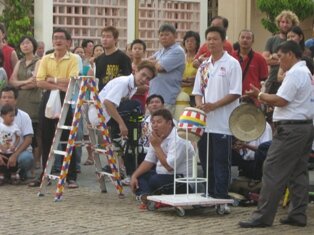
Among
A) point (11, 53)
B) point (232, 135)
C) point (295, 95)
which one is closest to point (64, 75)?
point (11, 53)

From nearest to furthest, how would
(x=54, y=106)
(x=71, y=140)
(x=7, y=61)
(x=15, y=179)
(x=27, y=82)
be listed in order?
(x=71, y=140) < (x=54, y=106) < (x=15, y=179) < (x=27, y=82) < (x=7, y=61)

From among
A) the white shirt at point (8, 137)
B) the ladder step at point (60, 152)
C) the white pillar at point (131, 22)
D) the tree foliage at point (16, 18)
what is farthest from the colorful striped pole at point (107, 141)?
the white pillar at point (131, 22)

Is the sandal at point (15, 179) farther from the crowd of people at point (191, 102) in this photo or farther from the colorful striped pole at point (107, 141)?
the colorful striped pole at point (107, 141)

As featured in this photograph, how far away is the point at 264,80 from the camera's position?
12977 millimetres

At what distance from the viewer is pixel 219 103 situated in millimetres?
10477

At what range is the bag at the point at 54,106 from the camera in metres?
12.5

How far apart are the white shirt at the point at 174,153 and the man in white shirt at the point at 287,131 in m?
1.44

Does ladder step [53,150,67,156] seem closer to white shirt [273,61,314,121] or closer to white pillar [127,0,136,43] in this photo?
white shirt [273,61,314,121]

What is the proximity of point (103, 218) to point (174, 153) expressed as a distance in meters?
1.19

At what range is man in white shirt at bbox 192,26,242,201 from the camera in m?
10.5

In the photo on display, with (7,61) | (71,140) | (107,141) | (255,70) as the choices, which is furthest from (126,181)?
(7,61)

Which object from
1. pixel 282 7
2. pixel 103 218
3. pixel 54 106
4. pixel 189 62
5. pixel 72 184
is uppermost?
pixel 282 7

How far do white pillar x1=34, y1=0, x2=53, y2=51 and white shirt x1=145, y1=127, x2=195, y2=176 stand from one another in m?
9.76

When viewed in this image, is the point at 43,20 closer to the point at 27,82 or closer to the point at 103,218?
the point at 27,82
